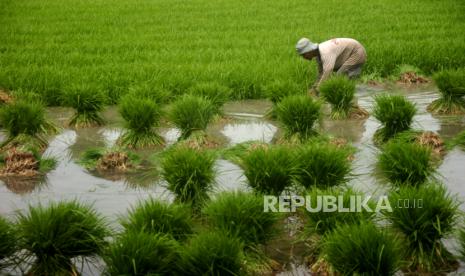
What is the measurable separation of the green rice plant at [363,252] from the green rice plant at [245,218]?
509 millimetres

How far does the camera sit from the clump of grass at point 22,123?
7230mm

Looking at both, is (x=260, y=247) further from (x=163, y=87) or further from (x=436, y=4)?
(x=436, y=4)

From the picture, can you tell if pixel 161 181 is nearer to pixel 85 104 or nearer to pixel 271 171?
pixel 271 171

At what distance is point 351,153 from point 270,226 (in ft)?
6.95

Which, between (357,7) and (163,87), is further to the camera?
(357,7)

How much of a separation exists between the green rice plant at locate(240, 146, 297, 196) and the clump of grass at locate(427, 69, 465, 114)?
3489 millimetres

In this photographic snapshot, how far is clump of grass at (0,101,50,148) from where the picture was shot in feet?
23.7

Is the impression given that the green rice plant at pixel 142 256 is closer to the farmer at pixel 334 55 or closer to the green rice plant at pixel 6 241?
the green rice plant at pixel 6 241

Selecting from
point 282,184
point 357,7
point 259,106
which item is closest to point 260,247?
point 282,184

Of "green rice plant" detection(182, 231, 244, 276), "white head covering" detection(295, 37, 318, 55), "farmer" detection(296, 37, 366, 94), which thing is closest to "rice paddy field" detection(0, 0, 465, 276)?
"green rice plant" detection(182, 231, 244, 276)

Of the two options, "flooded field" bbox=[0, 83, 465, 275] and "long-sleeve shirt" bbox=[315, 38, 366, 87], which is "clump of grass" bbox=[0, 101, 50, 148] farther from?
"long-sleeve shirt" bbox=[315, 38, 366, 87]

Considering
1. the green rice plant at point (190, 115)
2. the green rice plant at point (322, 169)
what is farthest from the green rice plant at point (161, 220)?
the green rice plant at point (190, 115)

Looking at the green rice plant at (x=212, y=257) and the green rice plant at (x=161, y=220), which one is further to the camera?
the green rice plant at (x=161, y=220)

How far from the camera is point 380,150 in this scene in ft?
22.5
